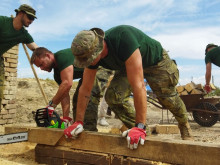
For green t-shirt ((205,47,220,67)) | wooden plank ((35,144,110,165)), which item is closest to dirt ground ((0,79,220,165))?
wooden plank ((35,144,110,165))

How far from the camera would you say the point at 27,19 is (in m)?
4.37

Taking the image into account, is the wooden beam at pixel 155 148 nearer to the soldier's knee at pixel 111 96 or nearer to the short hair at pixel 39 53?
the soldier's knee at pixel 111 96

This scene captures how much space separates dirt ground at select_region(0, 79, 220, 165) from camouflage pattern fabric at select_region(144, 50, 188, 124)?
1.63 metres

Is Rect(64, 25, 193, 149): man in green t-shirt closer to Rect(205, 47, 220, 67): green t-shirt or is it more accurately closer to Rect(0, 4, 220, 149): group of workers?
Rect(0, 4, 220, 149): group of workers

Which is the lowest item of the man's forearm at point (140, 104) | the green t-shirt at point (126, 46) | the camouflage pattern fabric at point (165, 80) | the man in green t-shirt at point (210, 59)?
the man's forearm at point (140, 104)

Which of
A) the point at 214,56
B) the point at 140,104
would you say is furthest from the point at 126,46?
the point at 214,56

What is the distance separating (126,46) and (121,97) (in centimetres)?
86

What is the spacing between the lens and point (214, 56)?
19.9 feet

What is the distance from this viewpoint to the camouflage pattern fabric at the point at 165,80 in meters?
3.21

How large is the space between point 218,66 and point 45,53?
4.39m

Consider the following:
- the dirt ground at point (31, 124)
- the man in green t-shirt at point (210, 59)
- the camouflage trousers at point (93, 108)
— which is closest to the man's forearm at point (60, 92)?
the camouflage trousers at point (93, 108)

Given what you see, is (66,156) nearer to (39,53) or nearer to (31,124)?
(39,53)

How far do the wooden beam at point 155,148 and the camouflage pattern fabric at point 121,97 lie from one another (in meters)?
0.65

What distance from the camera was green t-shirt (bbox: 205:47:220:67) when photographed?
597 centimetres
